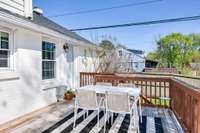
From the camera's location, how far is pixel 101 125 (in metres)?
4.36

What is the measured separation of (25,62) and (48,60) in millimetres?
1396

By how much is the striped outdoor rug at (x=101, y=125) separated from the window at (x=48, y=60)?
77.5 inches

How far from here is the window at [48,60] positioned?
618 centimetres

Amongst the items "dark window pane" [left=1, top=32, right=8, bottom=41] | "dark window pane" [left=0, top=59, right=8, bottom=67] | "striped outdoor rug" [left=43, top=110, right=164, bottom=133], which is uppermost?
"dark window pane" [left=1, top=32, right=8, bottom=41]

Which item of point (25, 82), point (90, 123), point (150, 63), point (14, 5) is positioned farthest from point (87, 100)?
point (150, 63)

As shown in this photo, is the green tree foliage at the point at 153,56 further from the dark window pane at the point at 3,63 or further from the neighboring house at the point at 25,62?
the dark window pane at the point at 3,63

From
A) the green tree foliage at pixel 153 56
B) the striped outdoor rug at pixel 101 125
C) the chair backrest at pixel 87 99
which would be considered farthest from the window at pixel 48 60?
the green tree foliage at pixel 153 56

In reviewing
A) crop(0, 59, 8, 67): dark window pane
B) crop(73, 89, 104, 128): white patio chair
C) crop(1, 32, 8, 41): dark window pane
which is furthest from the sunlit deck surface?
crop(1, 32, 8, 41): dark window pane

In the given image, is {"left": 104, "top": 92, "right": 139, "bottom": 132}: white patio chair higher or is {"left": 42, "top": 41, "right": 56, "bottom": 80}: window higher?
{"left": 42, "top": 41, "right": 56, "bottom": 80}: window

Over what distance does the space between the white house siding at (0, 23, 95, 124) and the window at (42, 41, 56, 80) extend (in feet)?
0.66

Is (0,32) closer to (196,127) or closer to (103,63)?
(196,127)

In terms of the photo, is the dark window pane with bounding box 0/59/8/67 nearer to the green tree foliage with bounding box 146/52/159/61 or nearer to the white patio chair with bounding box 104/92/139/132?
the white patio chair with bounding box 104/92/139/132

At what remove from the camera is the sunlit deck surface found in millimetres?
4016

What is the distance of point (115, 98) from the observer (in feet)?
12.9
